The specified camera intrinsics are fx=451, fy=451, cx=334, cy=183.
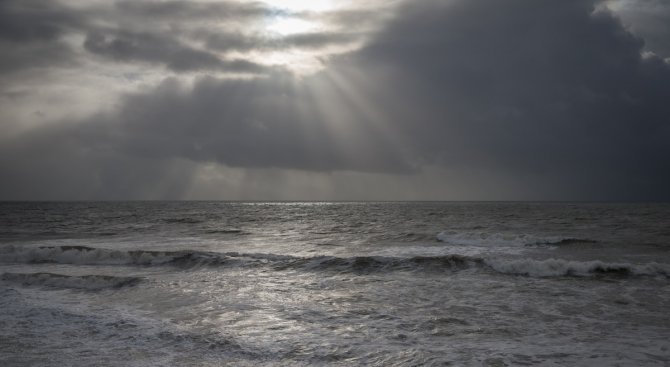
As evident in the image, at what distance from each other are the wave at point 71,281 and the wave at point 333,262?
493 cm

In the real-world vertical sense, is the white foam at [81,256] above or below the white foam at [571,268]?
below

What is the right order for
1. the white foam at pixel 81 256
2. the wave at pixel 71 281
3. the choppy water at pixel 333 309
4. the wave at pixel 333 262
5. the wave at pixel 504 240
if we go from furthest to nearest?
the wave at pixel 504 240
the white foam at pixel 81 256
the wave at pixel 333 262
the wave at pixel 71 281
the choppy water at pixel 333 309

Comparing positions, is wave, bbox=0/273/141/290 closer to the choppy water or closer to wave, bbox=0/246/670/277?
the choppy water

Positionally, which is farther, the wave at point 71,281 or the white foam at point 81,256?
the white foam at point 81,256

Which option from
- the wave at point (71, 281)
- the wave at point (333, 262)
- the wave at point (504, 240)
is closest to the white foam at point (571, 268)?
the wave at point (333, 262)

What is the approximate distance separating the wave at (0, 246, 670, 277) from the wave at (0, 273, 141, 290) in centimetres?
493

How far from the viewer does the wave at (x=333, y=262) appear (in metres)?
20.6

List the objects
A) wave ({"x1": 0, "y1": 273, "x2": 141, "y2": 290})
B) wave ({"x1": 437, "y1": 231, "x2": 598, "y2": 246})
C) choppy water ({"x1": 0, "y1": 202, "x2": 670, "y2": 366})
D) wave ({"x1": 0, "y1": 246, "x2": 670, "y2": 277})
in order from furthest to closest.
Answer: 1. wave ({"x1": 437, "y1": 231, "x2": 598, "y2": 246})
2. wave ({"x1": 0, "y1": 246, "x2": 670, "y2": 277})
3. wave ({"x1": 0, "y1": 273, "x2": 141, "y2": 290})
4. choppy water ({"x1": 0, "y1": 202, "x2": 670, "y2": 366})

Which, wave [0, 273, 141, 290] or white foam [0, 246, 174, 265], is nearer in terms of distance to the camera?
wave [0, 273, 141, 290]

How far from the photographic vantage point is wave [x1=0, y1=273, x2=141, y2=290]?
18297 millimetres

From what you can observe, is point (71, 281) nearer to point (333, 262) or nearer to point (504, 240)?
point (333, 262)

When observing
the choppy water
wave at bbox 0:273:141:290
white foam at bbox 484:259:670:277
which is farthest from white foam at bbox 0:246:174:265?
white foam at bbox 484:259:670:277

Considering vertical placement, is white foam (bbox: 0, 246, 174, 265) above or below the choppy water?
below

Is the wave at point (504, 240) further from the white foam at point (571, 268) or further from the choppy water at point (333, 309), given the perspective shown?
the white foam at point (571, 268)
